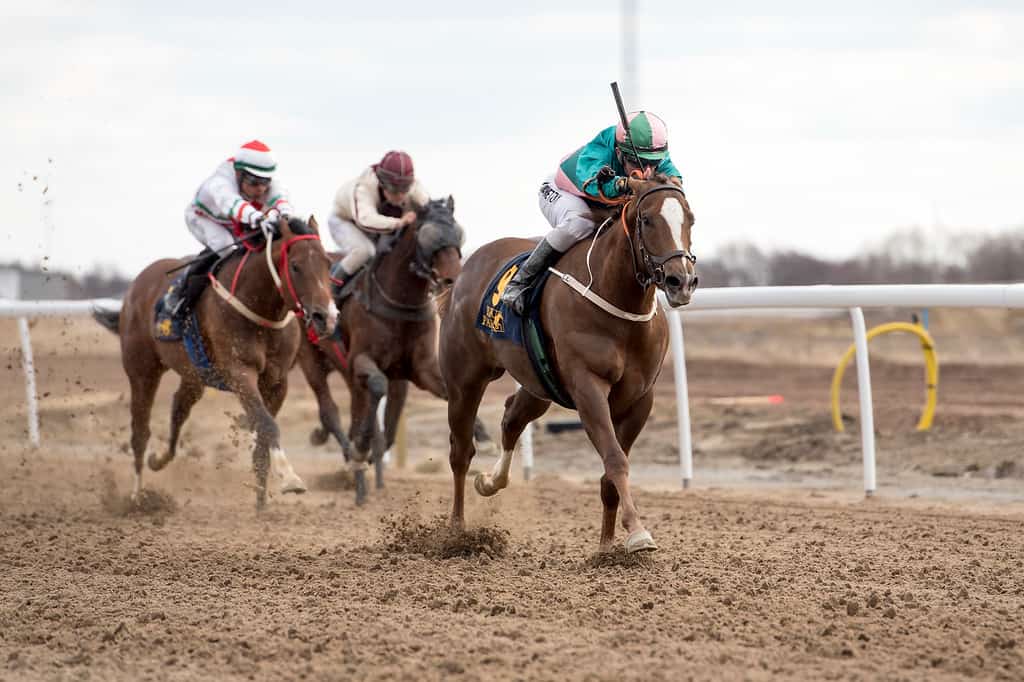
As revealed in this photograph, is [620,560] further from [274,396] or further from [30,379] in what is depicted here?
[30,379]

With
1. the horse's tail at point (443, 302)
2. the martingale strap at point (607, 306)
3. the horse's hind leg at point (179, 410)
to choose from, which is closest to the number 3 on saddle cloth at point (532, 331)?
the martingale strap at point (607, 306)

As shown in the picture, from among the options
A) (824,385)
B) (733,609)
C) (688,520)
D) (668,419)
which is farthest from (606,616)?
(824,385)

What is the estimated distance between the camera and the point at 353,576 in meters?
5.82

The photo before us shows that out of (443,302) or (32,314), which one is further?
(32,314)

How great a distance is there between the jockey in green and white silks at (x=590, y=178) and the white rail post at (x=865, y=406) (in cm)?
240

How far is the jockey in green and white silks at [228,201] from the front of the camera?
8812mm

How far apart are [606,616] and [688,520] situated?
292cm

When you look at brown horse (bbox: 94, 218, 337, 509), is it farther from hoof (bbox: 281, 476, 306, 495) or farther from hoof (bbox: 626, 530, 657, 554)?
hoof (bbox: 626, 530, 657, 554)

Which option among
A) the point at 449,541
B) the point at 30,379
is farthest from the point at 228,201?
the point at 30,379

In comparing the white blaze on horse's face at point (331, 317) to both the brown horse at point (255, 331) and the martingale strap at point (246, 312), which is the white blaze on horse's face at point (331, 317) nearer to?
the brown horse at point (255, 331)

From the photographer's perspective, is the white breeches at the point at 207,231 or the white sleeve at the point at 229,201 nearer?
the white sleeve at the point at 229,201

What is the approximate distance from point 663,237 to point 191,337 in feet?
14.3

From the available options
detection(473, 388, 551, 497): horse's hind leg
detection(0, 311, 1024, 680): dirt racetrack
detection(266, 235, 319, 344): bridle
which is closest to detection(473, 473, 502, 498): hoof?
detection(473, 388, 551, 497): horse's hind leg

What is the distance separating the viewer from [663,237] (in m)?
5.49
